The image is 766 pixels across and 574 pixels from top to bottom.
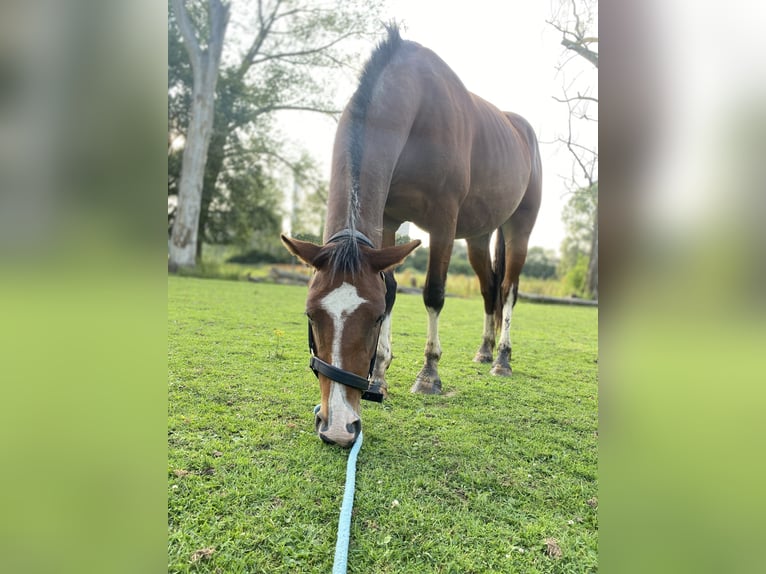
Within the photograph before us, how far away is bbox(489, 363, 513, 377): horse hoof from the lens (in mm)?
3287

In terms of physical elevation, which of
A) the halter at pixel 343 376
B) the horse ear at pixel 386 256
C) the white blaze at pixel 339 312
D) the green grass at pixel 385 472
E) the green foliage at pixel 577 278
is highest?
the green foliage at pixel 577 278

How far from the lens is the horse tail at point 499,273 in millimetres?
3875

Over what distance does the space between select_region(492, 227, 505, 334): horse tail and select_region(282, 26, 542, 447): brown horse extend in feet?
0.04

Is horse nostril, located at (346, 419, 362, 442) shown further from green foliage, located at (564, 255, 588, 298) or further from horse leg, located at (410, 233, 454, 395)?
green foliage, located at (564, 255, 588, 298)

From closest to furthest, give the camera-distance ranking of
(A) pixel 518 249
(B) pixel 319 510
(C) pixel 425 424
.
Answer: (B) pixel 319 510, (C) pixel 425 424, (A) pixel 518 249

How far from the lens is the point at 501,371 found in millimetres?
3312

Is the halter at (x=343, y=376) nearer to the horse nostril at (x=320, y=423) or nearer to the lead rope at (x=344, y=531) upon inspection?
the horse nostril at (x=320, y=423)

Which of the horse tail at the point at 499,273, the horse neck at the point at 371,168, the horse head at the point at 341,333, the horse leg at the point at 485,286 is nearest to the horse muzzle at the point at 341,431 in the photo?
the horse head at the point at 341,333
